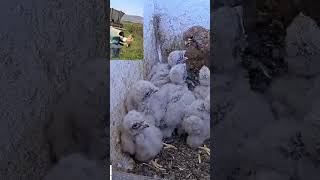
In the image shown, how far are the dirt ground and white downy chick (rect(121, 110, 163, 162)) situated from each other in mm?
98

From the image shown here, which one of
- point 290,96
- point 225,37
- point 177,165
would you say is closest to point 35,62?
point 225,37

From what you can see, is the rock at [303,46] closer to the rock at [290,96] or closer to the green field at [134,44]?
the rock at [290,96]

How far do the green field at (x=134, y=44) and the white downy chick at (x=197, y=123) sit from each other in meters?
0.83

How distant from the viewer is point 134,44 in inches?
173

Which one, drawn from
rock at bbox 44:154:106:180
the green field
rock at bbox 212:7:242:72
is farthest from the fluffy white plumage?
rock at bbox 212:7:242:72

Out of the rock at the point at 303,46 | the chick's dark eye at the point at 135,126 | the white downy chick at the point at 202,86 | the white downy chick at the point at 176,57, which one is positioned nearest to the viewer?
the rock at the point at 303,46

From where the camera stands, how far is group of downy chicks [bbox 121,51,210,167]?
4.20 meters

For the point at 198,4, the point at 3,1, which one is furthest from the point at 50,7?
the point at 198,4

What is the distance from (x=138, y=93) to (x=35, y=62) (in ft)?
9.92

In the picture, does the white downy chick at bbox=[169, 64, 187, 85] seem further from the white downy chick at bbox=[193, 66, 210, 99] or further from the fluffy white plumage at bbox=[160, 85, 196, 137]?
the white downy chick at bbox=[193, 66, 210, 99]

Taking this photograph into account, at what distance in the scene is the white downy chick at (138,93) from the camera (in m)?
4.32

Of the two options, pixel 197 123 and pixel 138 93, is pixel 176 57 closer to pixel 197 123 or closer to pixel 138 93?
pixel 138 93

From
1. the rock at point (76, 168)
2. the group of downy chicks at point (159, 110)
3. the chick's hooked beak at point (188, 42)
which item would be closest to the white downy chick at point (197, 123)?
the group of downy chicks at point (159, 110)

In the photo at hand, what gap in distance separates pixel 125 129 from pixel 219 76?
3.34 meters
